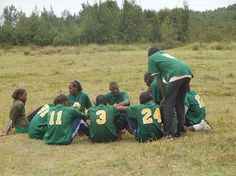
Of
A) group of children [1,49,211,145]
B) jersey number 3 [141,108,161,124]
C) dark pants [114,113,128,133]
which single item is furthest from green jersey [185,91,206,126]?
dark pants [114,113,128,133]

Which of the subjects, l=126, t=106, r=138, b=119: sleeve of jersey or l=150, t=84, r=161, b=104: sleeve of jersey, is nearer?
l=126, t=106, r=138, b=119: sleeve of jersey

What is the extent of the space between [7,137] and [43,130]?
94cm

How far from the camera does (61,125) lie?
8906mm

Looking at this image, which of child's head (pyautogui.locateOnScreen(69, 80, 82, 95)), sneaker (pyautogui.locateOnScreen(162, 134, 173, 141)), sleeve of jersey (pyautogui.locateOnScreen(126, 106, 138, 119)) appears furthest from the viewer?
child's head (pyautogui.locateOnScreen(69, 80, 82, 95))

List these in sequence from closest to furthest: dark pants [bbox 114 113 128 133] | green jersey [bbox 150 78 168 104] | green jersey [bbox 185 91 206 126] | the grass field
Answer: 1. the grass field
2. dark pants [bbox 114 113 128 133]
3. green jersey [bbox 150 78 168 104]
4. green jersey [bbox 185 91 206 126]

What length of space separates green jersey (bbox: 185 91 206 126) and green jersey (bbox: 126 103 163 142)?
3.24 ft

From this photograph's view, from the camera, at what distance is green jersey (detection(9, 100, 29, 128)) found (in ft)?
33.3

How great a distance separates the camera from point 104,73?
858 inches

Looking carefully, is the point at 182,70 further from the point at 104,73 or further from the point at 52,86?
the point at 104,73

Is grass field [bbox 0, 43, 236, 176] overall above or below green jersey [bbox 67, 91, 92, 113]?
below

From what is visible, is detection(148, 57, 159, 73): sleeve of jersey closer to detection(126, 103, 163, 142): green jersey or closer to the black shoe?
detection(126, 103, 163, 142): green jersey

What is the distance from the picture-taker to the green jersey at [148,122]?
8625 millimetres

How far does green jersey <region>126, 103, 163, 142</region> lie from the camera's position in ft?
28.3

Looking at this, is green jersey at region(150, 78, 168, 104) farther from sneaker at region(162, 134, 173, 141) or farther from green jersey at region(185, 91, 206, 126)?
sneaker at region(162, 134, 173, 141)
